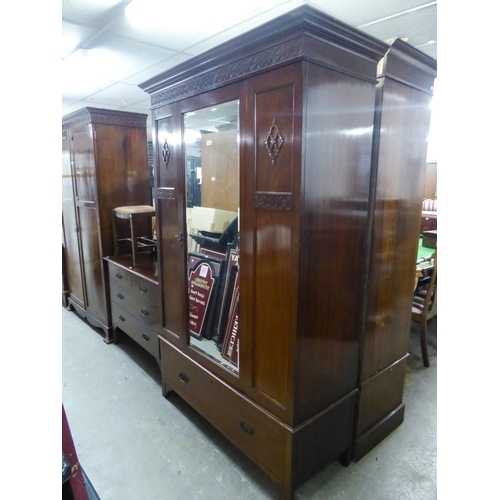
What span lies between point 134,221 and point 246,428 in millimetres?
1792

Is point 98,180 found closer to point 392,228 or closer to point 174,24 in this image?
point 174,24

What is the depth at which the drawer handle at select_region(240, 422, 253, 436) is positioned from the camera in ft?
5.30

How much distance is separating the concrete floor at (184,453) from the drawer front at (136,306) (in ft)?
1.50

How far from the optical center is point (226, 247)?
1.82 m

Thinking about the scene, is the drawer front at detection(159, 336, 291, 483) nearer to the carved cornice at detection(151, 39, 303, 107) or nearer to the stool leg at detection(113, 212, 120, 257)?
the stool leg at detection(113, 212, 120, 257)

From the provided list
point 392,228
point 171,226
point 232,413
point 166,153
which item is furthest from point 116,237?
point 392,228

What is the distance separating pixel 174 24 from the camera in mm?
2736

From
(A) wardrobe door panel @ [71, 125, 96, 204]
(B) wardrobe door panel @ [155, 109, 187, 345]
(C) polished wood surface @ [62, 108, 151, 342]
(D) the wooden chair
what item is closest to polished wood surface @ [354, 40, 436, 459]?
A: (D) the wooden chair

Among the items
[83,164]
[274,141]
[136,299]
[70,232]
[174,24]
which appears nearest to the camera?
[274,141]

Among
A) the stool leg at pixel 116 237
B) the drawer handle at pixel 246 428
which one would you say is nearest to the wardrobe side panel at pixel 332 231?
the drawer handle at pixel 246 428

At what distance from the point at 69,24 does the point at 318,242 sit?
2.86 metres

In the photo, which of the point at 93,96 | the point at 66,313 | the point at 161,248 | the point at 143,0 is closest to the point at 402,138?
the point at 161,248

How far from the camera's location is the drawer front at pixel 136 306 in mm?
2405
